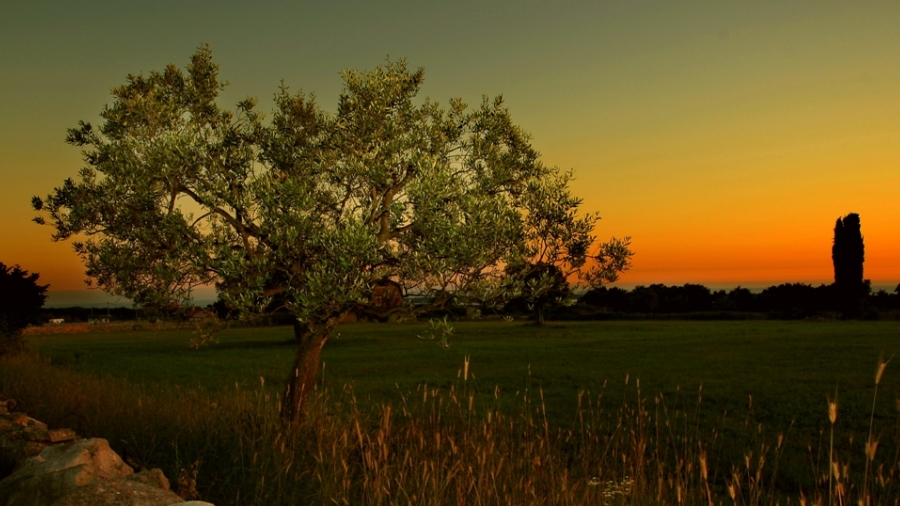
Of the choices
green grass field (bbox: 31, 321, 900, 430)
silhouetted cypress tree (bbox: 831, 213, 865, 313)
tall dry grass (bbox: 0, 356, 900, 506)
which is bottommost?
green grass field (bbox: 31, 321, 900, 430)

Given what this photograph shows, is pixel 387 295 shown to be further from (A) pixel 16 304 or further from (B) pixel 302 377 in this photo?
(A) pixel 16 304

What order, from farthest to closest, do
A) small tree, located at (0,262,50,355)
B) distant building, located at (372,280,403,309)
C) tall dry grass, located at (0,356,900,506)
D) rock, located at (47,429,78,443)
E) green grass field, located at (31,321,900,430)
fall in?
small tree, located at (0,262,50,355) → green grass field, located at (31,321,900,430) → distant building, located at (372,280,403,309) → rock, located at (47,429,78,443) → tall dry grass, located at (0,356,900,506)

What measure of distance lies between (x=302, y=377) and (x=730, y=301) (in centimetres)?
10875

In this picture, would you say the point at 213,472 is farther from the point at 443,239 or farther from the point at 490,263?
the point at 490,263

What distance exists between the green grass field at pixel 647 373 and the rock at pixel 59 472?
4.77 metres

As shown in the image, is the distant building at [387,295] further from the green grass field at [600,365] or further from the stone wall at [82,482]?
the stone wall at [82,482]

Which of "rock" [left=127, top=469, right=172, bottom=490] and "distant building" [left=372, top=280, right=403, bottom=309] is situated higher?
"distant building" [left=372, top=280, right=403, bottom=309]

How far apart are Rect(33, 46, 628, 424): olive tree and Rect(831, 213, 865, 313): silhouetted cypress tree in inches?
3826

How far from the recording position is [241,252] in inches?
433

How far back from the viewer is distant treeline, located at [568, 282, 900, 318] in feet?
318

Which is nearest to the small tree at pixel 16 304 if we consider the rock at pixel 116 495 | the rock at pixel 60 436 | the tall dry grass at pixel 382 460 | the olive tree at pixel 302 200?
the tall dry grass at pixel 382 460

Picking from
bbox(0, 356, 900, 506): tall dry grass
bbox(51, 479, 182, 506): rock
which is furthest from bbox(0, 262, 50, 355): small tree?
bbox(51, 479, 182, 506): rock

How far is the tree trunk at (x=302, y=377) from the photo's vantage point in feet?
43.7

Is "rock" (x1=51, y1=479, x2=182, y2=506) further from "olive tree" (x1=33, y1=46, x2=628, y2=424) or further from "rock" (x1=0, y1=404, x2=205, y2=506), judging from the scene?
"olive tree" (x1=33, y1=46, x2=628, y2=424)
